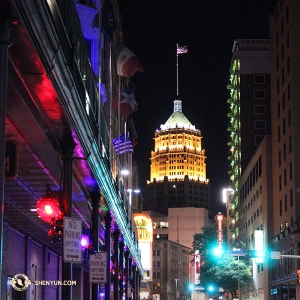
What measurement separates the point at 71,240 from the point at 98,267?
6.76 metres

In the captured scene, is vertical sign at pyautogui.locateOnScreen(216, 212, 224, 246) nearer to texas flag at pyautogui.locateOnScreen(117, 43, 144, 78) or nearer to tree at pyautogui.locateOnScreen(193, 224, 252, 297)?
tree at pyautogui.locateOnScreen(193, 224, 252, 297)

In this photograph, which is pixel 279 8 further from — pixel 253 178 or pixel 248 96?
pixel 248 96

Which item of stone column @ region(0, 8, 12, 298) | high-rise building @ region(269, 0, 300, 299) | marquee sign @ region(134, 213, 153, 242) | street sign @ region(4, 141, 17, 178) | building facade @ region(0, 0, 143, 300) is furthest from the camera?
marquee sign @ region(134, 213, 153, 242)

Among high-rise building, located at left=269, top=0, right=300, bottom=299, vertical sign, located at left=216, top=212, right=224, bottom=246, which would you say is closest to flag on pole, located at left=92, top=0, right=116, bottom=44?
high-rise building, located at left=269, top=0, right=300, bottom=299

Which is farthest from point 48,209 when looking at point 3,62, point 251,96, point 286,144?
point 251,96

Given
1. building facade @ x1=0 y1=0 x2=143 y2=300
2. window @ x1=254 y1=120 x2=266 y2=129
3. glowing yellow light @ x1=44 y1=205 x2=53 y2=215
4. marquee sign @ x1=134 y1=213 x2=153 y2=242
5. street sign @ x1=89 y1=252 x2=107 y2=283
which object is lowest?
street sign @ x1=89 y1=252 x2=107 y2=283

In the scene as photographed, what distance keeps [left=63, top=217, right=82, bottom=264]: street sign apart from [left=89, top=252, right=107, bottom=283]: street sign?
6.16 m

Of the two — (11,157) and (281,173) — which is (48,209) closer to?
(11,157)

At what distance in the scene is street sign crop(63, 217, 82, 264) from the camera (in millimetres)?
14727

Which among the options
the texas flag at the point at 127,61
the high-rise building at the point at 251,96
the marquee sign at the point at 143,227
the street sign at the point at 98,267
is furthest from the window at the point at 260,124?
the street sign at the point at 98,267

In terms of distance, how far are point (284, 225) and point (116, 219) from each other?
4863cm

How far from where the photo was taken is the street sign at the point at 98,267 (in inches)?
839

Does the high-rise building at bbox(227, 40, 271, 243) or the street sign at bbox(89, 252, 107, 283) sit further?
the high-rise building at bbox(227, 40, 271, 243)

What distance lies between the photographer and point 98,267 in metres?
21.5
